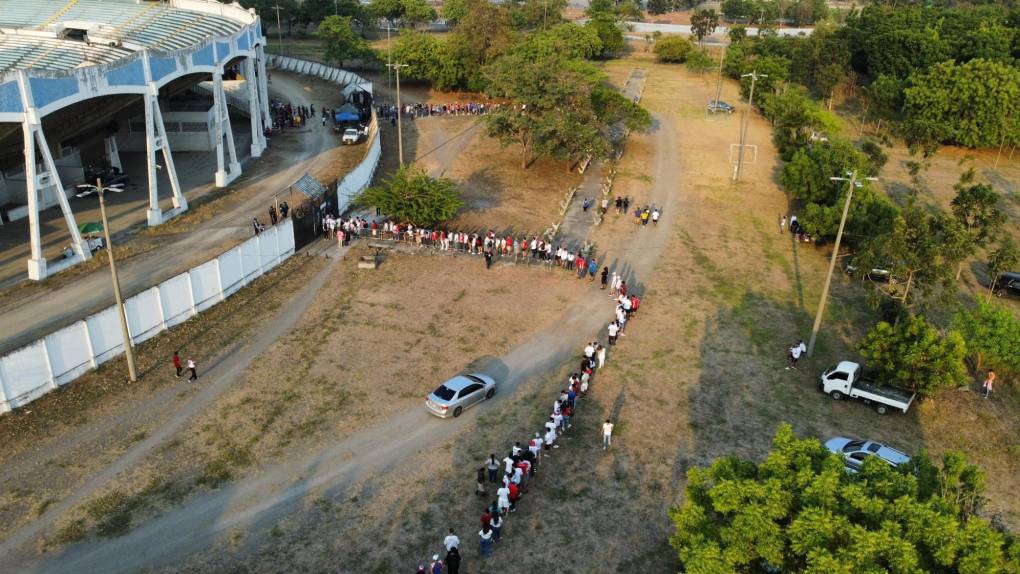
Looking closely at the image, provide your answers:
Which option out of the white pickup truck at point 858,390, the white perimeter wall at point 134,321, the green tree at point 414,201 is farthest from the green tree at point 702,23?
the white pickup truck at point 858,390

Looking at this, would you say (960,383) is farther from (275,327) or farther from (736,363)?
(275,327)

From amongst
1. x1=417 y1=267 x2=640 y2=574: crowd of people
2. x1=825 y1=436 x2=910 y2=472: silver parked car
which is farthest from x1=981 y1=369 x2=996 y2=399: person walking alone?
x1=417 y1=267 x2=640 y2=574: crowd of people

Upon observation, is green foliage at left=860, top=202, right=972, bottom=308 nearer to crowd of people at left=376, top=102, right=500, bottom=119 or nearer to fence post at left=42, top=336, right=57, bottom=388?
fence post at left=42, top=336, right=57, bottom=388

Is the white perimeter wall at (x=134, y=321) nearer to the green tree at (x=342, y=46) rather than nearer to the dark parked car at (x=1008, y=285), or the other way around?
the dark parked car at (x=1008, y=285)

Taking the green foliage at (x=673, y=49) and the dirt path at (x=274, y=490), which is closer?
the dirt path at (x=274, y=490)

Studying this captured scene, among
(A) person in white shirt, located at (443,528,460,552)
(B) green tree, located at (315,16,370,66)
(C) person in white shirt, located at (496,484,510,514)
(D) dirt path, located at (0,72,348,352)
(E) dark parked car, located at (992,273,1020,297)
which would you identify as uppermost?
(B) green tree, located at (315,16,370,66)

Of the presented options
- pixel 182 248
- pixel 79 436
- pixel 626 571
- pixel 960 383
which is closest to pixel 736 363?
pixel 960 383

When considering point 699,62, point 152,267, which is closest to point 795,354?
point 152,267
